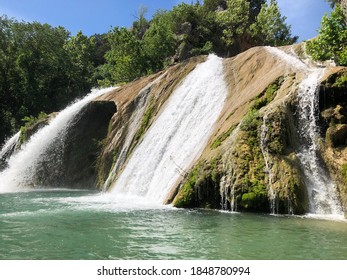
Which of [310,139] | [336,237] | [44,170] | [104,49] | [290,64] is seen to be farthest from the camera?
[104,49]

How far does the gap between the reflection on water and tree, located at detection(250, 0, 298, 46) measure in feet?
135

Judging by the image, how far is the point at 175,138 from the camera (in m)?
21.4

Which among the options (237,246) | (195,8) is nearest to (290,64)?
(237,246)

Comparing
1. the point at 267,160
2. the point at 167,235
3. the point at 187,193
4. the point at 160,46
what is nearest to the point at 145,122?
the point at 187,193

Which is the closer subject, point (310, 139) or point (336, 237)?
point (336, 237)

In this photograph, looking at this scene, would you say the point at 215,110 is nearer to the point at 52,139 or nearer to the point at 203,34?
the point at 52,139

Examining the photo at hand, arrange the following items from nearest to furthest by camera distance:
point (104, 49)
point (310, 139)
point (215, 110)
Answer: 1. point (310, 139)
2. point (215, 110)
3. point (104, 49)

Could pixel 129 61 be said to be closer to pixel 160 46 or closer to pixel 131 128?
pixel 160 46

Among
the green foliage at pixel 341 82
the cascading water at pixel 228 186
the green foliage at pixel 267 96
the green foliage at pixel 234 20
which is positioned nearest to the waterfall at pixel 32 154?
the green foliage at pixel 267 96

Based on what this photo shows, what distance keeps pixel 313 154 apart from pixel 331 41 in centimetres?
1012

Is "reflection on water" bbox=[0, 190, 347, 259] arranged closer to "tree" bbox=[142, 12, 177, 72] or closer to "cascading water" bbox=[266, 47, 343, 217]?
"cascading water" bbox=[266, 47, 343, 217]

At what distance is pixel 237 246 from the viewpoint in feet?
30.6

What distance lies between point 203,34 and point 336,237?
1811 inches

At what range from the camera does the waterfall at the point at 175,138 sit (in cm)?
1900
